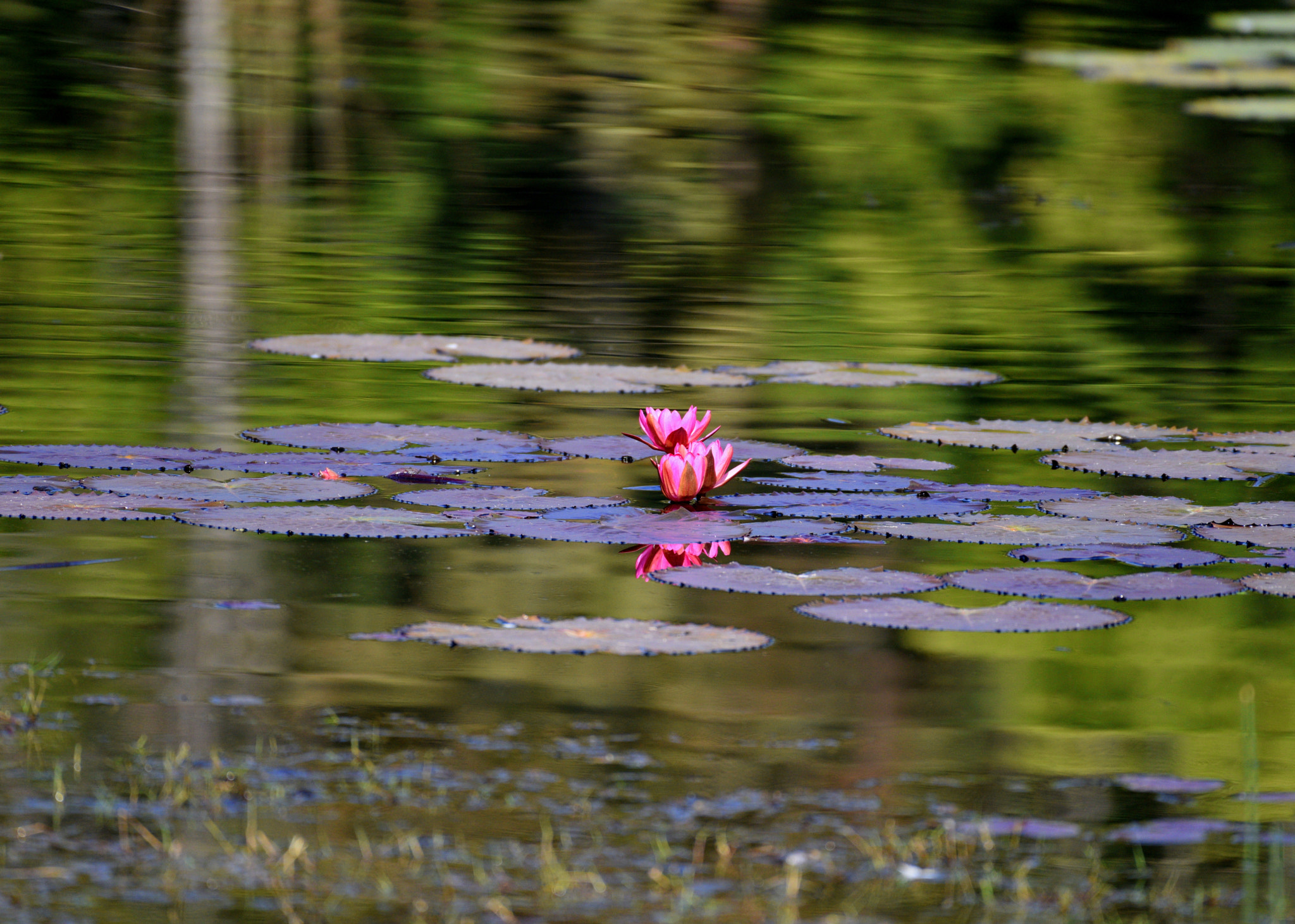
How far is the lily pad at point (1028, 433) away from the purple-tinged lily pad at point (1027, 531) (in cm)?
78

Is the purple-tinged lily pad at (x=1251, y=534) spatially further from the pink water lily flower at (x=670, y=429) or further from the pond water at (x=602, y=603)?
the pink water lily flower at (x=670, y=429)

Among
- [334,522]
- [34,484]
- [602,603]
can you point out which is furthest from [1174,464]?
[34,484]

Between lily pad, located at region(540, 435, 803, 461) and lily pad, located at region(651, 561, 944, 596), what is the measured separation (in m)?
1.00

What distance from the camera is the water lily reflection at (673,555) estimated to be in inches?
125

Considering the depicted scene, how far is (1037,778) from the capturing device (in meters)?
2.25

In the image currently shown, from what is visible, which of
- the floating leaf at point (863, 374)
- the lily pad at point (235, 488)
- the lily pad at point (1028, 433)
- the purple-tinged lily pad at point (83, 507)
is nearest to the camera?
the purple-tinged lily pad at point (83, 507)

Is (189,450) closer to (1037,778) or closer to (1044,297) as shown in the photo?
(1037,778)

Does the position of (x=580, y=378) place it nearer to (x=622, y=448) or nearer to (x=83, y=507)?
(x=622, y=448)

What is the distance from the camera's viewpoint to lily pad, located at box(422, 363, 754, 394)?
16.2 ft

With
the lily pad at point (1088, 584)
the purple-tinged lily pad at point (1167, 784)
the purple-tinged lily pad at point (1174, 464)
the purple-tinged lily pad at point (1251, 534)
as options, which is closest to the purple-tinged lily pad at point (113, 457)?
the lily pad at point (1088, 584)

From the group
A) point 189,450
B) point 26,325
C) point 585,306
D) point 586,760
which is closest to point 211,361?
point 26,325

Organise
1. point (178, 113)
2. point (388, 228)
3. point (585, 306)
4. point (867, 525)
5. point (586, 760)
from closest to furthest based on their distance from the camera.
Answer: point (586, 760)
point (867, 525)
point (585, 306)
point (388, 228)
point (178, 113)

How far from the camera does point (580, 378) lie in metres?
5.09

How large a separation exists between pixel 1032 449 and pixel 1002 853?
2464mm
